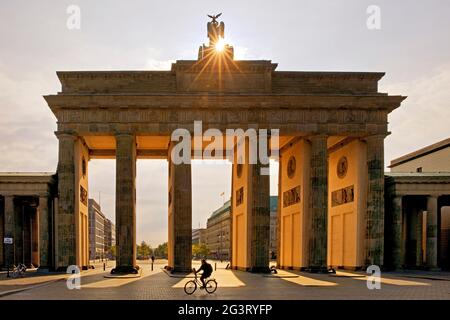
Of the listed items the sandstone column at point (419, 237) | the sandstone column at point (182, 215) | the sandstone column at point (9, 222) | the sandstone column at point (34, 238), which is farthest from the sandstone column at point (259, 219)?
the sandstone column at point (34, 238)


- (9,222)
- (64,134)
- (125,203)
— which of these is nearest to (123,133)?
(64,134)

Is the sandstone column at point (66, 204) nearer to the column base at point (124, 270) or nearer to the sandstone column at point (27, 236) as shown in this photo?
the column base at point (124, 270)

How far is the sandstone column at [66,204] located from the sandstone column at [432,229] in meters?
33.5

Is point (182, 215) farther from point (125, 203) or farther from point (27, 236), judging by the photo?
point (27, 236)

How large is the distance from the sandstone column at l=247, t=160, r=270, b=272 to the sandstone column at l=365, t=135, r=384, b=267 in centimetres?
943

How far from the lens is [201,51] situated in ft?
154

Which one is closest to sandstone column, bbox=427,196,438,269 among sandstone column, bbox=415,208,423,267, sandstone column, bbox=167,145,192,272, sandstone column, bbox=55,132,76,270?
sandstone column, bbox=415,208,423,267

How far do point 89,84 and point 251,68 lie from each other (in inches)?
587

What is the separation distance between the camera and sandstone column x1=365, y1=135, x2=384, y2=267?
44.1 meters

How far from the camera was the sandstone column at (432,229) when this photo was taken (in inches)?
1859

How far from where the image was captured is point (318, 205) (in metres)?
43.7
